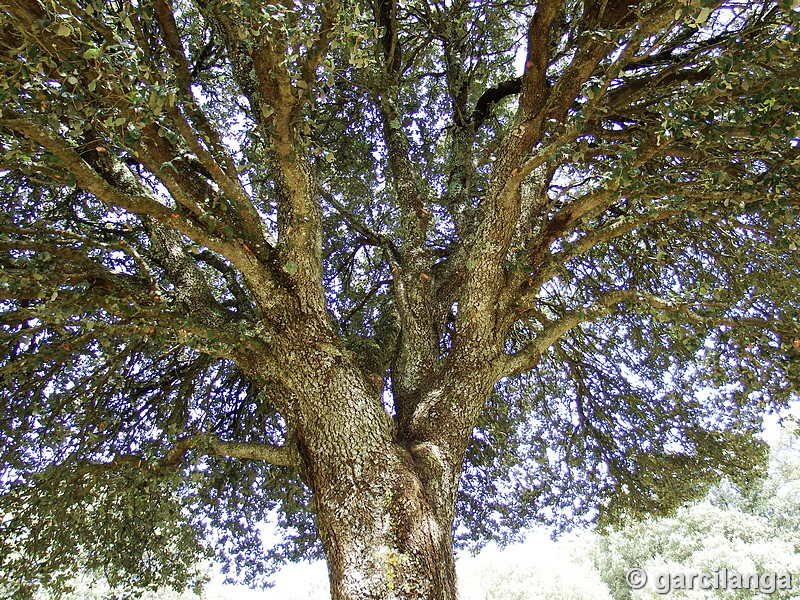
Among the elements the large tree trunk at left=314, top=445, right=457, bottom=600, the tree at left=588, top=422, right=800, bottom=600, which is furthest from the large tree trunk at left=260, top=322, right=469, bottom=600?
the tree at left=588, top=422, right=800, bottom=600

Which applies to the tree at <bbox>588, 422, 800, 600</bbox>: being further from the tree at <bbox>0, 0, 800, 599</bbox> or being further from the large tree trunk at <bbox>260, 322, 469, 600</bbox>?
the large tree trunk at <bbox>260, 322, 469, 600</bbox>

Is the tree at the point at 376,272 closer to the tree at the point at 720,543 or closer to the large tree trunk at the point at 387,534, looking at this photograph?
the large tree trunk at the point at 387,534

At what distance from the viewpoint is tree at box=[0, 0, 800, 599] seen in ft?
10.6

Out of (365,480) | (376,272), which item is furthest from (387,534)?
(376,272)

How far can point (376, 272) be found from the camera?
8047 millimetres

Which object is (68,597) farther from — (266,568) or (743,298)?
(743,298)

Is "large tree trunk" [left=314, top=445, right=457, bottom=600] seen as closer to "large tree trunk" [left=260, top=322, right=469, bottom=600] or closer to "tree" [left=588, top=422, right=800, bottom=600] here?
"large tree trunk" [left=260, top=322, right=469, bottom=600]

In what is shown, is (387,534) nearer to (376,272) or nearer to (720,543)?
(376,272)

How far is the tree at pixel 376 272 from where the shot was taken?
128 inches

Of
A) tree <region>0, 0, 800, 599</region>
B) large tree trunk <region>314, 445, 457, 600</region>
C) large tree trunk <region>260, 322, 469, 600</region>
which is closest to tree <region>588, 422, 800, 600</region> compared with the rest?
tree <region>0, 0, 800, 599</region>

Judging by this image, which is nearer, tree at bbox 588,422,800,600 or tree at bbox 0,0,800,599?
tree at bbox 0,0,800,599

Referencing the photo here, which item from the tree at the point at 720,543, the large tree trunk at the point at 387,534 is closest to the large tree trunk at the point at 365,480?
the large tree trunk at the point at 387,534

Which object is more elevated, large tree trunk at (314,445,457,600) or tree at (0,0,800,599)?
tree at (0,0,800,599)

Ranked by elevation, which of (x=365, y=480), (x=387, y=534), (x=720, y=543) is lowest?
(x=720, y=543)
